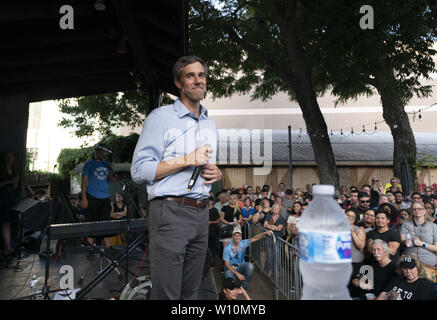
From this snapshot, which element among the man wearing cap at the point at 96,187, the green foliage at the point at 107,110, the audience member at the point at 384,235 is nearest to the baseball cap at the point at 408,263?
the audience member at the point at 384,235

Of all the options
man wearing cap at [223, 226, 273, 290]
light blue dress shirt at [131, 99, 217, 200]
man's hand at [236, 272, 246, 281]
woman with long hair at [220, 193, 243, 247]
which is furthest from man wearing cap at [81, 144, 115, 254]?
light blue dress shirt at [131, 99, 217, 200]

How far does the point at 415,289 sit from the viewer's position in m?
3.98

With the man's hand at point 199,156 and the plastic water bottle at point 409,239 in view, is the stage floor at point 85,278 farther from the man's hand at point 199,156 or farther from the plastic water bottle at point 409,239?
the man's hand at point 199,156

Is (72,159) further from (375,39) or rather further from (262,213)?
(375,39)

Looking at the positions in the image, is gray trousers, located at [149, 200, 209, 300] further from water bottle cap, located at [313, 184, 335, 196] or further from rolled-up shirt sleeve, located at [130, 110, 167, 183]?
water bottle cap, located at [313, 184, 335, 196]

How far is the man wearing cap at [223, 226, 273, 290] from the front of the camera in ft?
19.4

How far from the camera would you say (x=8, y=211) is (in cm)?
702

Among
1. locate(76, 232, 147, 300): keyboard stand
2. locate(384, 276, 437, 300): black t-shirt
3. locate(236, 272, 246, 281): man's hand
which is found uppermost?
locate(76, 232, 147, 300): keyboard stand

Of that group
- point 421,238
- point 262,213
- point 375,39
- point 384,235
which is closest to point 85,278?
point 262,213

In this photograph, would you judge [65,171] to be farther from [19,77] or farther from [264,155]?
[19,77]

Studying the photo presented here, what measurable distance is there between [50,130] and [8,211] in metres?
37.7

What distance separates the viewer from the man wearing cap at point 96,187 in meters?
5.83

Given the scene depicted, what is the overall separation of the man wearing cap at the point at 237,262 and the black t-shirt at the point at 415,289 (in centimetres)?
251

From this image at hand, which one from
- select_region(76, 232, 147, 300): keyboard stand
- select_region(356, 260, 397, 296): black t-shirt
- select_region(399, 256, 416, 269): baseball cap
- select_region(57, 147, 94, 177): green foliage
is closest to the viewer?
select_region(76, 232, 147, 300): keyboard stand
